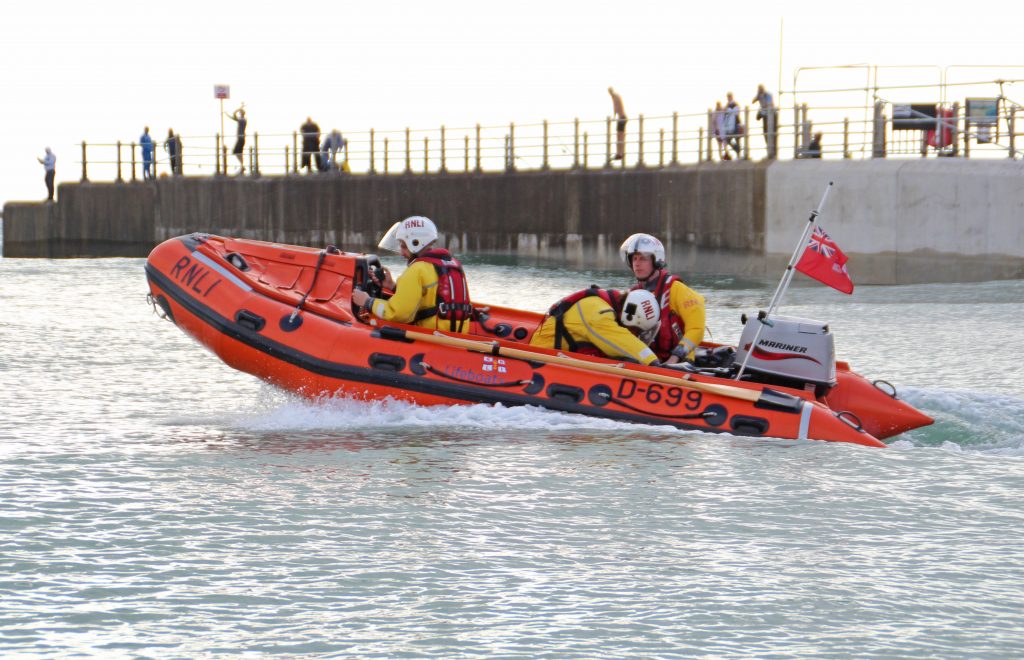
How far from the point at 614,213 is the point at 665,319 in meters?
16.8

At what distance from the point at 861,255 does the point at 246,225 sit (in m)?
14.6

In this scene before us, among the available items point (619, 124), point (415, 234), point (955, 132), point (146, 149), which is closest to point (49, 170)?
point (146, 149)

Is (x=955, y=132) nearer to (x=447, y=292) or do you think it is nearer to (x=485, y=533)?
(x=447, y=292)

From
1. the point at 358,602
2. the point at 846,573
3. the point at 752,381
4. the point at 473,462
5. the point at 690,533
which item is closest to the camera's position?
the point at 358,602

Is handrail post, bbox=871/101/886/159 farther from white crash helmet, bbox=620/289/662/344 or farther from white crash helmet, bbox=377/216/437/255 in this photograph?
white crash helmet, bbox=620/289/662/344

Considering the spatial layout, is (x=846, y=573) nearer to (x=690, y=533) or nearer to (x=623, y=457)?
(x=690, y=533)

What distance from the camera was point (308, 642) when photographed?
18.1 ft

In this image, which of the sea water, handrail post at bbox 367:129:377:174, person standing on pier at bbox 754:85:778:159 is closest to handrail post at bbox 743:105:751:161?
person standing on pier at bbox 754:85:778:159

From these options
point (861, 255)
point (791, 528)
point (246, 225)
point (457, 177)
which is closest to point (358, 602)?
point (791, 528)

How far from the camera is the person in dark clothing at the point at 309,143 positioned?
31.7 m

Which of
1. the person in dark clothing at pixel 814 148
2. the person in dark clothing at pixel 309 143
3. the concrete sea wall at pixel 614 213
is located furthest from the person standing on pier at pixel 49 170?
the person in dark clothing at pixel 814 148

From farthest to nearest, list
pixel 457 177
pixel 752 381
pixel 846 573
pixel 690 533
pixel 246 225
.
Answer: pixel 246 225, pixel 457 177, pixel 752 381, pixel 690 533, pixel 846 573

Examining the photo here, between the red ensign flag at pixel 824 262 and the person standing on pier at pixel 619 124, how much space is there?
17.2 meters

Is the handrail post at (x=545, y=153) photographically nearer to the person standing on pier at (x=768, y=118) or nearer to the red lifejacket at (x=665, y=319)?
the person standing on pier at (x=768, y=118)
